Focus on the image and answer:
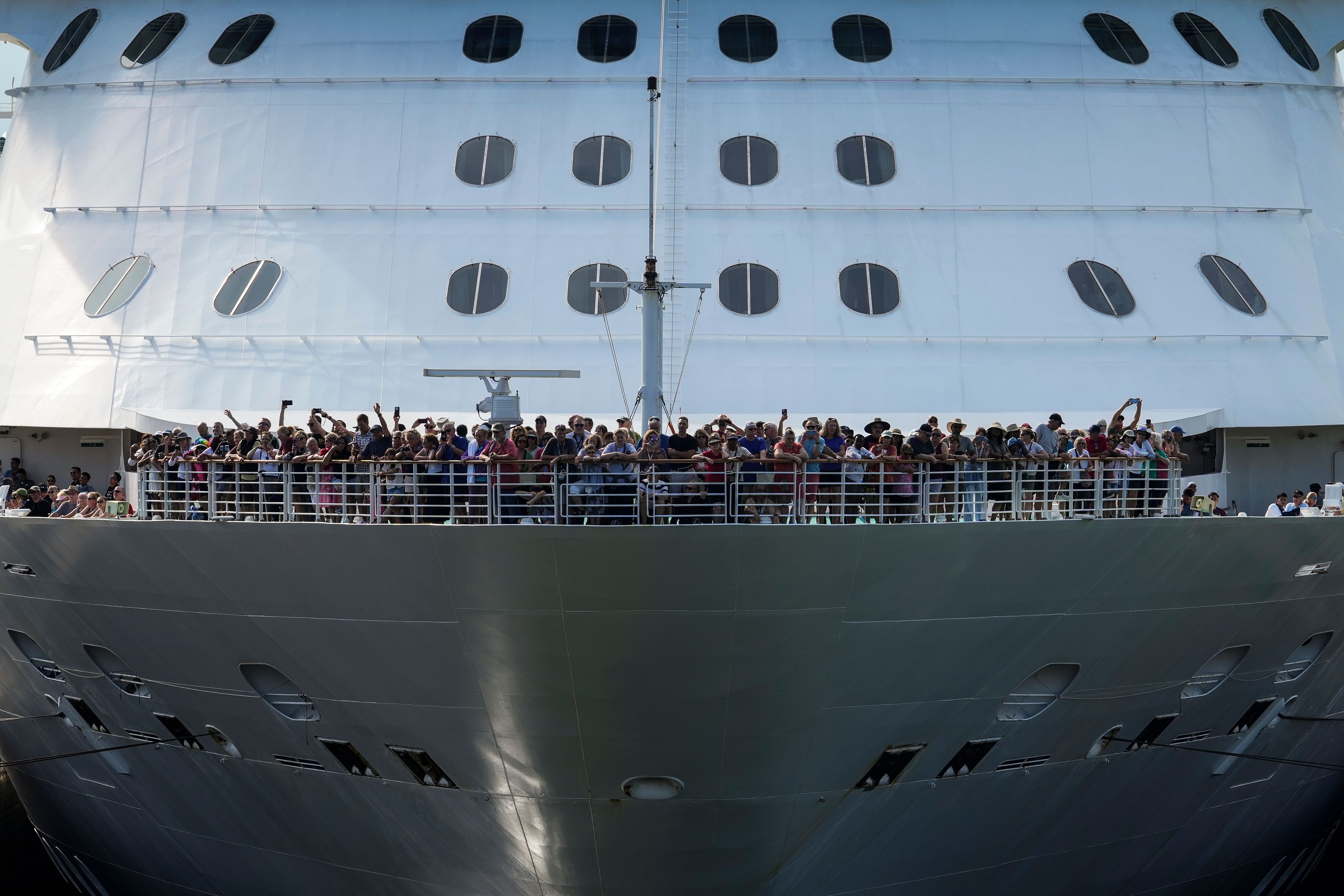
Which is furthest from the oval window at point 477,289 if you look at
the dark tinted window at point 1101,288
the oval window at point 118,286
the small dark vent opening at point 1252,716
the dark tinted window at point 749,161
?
the small dark vent opening at point 1252,716

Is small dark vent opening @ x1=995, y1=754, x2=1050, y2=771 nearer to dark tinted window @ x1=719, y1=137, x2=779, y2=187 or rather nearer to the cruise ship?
the cruise ship

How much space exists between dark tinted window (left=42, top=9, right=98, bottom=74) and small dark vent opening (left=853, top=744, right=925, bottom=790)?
1603cm

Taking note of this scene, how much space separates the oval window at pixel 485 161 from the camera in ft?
61.5

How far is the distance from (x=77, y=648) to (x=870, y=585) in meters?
8.45

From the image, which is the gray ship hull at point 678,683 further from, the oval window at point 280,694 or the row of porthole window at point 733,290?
the row of porthole window at point 733,290

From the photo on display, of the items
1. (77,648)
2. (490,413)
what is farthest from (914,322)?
(77,648)

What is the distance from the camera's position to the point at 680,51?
19.4 m

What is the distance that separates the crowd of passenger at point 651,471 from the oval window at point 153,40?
29.0ft

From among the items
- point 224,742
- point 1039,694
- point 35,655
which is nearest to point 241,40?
point 35,655

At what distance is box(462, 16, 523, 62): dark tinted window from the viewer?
19.7m

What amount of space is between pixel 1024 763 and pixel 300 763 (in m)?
7.20

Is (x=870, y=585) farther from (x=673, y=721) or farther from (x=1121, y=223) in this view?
(x=1121, y=223)

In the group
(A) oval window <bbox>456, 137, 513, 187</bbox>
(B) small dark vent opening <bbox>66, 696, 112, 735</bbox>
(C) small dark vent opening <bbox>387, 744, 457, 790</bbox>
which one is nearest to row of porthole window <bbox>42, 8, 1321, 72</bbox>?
(A) oval window <bbox>456, 137, 513, 187</bbox>

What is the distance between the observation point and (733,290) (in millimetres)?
17922
